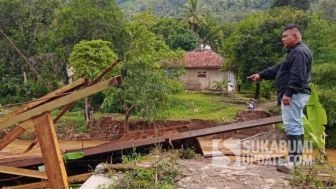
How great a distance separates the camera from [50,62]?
1299 inches

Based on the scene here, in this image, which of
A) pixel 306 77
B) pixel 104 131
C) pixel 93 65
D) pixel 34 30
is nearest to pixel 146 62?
pixel 93 65

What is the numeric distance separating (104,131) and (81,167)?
21127 millimetres

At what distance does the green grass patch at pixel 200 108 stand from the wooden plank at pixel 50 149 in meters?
22.5

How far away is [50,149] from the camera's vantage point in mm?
5355

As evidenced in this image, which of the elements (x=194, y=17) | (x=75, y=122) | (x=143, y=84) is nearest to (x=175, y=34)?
(x=194, y=17)

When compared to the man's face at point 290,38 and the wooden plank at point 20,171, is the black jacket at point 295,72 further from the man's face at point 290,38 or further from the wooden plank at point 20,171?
the wooden plank at point 20,171

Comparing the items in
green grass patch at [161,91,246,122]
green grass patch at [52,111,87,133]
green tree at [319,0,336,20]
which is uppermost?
A: green tree at [319,0,336,20]

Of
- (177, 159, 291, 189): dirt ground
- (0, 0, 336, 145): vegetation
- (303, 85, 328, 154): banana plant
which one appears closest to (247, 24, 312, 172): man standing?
(177, 159, 291, 189): dirt ground

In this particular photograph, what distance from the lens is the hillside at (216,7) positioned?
7119cm

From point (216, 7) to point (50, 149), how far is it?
77.0 m

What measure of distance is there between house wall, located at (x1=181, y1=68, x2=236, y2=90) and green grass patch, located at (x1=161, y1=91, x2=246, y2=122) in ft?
14.7

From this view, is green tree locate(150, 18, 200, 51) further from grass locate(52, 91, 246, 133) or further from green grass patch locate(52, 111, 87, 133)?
green grass patch locate(52, 111, 87, 133)

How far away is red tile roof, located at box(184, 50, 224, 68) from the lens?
38594 mm

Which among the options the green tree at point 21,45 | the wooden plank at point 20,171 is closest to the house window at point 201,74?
the green tree at point 21,45
